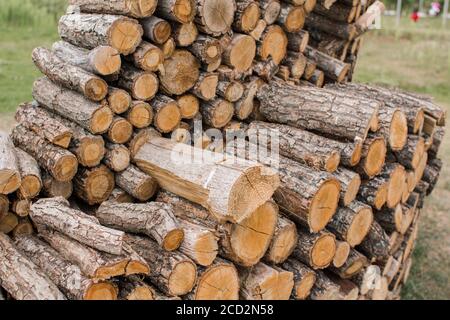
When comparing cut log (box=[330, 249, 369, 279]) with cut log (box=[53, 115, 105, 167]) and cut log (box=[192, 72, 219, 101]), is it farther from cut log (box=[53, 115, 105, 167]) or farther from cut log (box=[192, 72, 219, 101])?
cut log (box=[53, 115, 105, 167])

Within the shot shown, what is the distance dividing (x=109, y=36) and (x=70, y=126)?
2.50 feet

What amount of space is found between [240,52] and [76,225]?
2092 mm

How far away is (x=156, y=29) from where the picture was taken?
13.5ft

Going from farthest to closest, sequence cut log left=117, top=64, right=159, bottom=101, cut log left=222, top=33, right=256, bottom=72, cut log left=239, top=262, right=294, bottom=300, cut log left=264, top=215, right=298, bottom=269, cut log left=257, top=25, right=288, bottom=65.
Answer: cut log left=257, top=25, right=288, bottom=65
cut log left=222, top=33, right=256, bottom=72
cut log left=117, top=64, right=159, bottom=101
cut log left=264, top=215, right=298, bottom=269
cut log left=239, top=262, right=294, bottom=300

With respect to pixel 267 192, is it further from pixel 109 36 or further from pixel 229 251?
pixel 109 36

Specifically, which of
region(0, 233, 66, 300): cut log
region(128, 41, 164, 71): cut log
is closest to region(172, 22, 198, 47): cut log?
region(128, 41, 164, 71): cut log

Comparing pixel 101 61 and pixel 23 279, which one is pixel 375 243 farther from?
pixel 23 279

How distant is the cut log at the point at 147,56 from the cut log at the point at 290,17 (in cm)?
134

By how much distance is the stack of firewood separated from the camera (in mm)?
3482

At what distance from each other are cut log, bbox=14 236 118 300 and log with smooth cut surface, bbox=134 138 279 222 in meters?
0.87

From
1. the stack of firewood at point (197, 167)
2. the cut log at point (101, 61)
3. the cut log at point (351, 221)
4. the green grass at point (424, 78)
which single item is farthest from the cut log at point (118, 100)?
the green grass at point (424, 78)

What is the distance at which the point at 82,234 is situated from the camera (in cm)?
339
